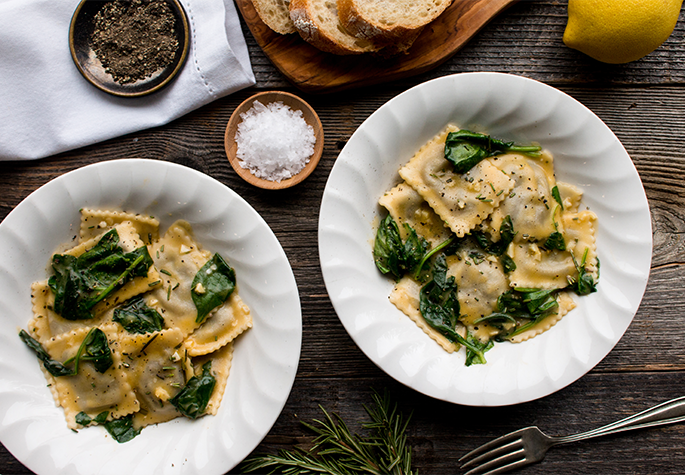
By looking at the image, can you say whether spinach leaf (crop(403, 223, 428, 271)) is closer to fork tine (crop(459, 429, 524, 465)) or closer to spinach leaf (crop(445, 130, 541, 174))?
spinach leaf (crop(445, 130, 541, 174))

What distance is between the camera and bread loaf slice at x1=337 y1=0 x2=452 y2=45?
3.02 meters

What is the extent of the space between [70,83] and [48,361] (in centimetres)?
212

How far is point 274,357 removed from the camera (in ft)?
9.50

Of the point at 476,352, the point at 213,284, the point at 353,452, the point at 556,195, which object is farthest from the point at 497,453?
the point at 213,284

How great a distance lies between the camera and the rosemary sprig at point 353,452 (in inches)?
125

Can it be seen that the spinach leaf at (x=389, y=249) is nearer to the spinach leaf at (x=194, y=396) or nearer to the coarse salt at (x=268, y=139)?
the coarse salt at (x=268, y=139)

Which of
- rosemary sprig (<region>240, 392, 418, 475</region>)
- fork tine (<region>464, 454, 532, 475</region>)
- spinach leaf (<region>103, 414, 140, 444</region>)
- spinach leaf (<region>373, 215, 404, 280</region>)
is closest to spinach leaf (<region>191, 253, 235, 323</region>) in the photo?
spinach leaf (<region>103, 414, 140, 444</region>)

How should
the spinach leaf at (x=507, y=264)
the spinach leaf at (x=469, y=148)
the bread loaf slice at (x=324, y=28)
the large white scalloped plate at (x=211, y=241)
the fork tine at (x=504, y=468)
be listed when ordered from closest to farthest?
1. the large white scalloped plate at (x=211, y=241)
2. the bread loaf slice at (x=324, y=28)
3. the spinach leaf at (x=469, y=148)
4. the spinach leaf at (x=507, y=264)
5. the fork tine at (x=504, y=468)

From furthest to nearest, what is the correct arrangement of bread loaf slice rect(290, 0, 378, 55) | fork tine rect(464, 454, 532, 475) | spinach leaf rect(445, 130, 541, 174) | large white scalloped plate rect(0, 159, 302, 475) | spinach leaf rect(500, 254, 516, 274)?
fork tine rect(464, 454, 532, 475) → spinach leaf rect(500, 254, 516, 274) → spinach leaf rect(445, 130, 541, 174) → bread loaf slice rect(290, 0, 378, 55) → large white scalloped plate rect(0, 159, 302, 475)

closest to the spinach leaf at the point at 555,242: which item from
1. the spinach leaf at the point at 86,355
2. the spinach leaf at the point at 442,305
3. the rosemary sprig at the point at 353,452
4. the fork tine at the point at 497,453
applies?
the spinach leaf at the point at 442,305

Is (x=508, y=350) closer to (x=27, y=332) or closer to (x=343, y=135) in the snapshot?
(x=343, y=135)

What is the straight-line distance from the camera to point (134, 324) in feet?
10.2

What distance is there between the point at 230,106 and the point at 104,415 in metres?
2.53

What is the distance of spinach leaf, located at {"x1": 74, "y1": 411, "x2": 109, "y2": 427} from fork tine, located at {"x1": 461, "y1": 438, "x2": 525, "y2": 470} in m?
2.76
